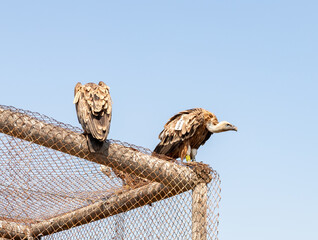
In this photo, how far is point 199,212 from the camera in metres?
3.61

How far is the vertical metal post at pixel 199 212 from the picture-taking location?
3.58 metres

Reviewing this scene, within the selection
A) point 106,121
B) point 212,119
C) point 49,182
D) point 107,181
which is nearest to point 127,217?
point 107,181

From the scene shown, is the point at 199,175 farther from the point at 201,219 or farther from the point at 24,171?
the point at 24,171

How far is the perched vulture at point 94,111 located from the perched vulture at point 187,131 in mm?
1196

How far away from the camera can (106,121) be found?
346 cm

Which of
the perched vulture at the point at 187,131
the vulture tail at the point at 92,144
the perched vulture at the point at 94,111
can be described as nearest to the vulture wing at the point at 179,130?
the perched vulture at the point at 187,131

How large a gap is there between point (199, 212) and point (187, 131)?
1368mm

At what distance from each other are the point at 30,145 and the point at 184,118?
6.31ft

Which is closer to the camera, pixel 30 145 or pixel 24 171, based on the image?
pixel 30 145

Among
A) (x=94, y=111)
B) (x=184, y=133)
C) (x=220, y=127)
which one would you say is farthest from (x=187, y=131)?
(x=94, y=111)

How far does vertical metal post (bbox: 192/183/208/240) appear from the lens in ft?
11.7

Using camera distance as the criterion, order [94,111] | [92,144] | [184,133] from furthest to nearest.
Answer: [184,133], [94,111], [92,144]

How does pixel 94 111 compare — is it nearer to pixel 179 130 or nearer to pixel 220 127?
pixel 179 130

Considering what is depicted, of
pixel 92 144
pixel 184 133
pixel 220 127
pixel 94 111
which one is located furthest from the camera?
pixel 220 127
